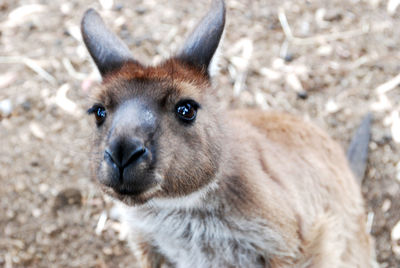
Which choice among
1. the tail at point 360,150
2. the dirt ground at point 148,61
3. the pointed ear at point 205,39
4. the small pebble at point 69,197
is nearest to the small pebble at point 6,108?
the dirt ground at point 148,61

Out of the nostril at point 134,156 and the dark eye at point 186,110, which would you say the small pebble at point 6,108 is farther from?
the nostril at point 134,156

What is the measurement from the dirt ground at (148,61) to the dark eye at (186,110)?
161 centimetres

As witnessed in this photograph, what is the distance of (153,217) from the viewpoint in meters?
3.08

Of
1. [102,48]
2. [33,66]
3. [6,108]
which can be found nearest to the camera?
[102,48]

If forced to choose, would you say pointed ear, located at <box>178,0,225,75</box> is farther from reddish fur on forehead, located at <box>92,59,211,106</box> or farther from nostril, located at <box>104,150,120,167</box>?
nostril, located at <box>104,150,120,167</box>

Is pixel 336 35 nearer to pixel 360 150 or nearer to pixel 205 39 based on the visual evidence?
pixel 360 150

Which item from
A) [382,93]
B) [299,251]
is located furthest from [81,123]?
[382,93]

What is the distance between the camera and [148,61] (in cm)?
503

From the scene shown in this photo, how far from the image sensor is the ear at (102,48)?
9.70 ft

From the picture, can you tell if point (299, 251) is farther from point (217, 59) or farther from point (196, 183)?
point (217, 59)

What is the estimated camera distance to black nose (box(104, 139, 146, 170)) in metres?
2.27

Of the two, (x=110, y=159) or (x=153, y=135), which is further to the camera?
(x=153, y=135)

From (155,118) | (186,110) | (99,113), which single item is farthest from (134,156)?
(99,113)

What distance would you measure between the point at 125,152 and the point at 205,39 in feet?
2.89
